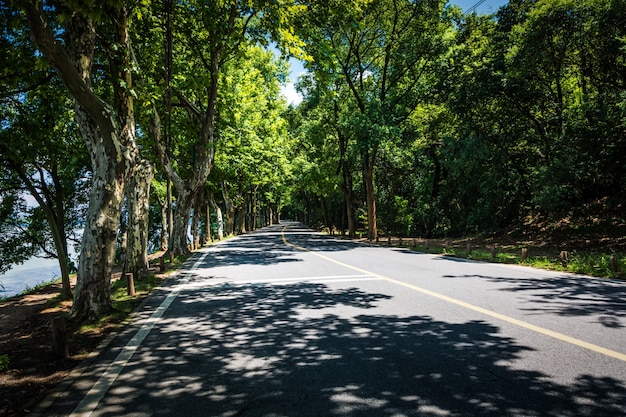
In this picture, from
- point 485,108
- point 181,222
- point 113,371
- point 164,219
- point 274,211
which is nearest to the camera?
point 113,371

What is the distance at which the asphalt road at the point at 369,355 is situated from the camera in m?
3.09

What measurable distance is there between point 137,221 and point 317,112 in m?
20.2

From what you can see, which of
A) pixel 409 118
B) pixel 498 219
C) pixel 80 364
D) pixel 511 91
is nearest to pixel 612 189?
pixel 498 219

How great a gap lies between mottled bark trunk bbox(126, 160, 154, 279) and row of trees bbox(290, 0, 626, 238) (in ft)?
20.1

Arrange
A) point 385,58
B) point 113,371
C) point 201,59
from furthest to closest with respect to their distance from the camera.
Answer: point 385,58, point 201,59, point 113,371

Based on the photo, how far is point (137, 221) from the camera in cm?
994

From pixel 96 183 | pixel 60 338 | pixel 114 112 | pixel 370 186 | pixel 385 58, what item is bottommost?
pixel 60 338

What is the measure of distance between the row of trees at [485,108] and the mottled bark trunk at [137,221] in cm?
612

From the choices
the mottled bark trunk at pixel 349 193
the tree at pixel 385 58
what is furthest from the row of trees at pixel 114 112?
the tree at pixel 385 58

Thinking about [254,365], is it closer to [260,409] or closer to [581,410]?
[260,409]

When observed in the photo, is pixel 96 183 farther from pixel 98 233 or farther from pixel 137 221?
pixel 137 221

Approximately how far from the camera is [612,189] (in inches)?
698

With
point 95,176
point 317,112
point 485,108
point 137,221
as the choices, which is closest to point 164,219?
point 317,112

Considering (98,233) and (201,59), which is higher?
(201,59)
